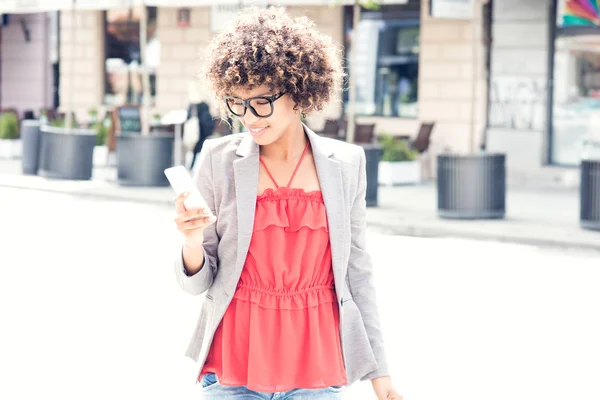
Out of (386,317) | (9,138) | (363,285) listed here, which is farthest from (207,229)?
(9,138)

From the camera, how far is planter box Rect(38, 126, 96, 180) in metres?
19.2

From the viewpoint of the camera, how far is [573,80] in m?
20.4

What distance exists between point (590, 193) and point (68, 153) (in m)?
9.31

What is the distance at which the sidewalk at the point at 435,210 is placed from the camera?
1327 cm

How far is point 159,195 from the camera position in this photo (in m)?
17.3

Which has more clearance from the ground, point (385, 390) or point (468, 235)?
point (385, 390)

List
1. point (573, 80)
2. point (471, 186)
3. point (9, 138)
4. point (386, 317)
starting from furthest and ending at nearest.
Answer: point (9, 138), point (573, 80), point (471, 186), point (386, 317)

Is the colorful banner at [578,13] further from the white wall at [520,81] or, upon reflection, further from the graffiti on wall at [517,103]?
the graffiti on wall at [517,103]

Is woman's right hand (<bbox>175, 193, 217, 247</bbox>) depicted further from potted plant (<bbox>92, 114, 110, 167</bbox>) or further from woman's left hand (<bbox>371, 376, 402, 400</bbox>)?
potted plant (<bbox>92, 114, 110, 167</bbox>)

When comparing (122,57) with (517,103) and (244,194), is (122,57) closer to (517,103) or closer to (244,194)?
(517,103)

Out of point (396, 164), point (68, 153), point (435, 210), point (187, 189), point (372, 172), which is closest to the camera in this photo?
point (187, 189)

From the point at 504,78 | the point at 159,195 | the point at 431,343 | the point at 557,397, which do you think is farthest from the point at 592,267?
the point at 504,78

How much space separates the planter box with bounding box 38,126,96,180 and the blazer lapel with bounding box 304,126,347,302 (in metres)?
16.5

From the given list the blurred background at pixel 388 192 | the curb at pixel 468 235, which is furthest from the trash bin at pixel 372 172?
the curb at pixel 468 235
